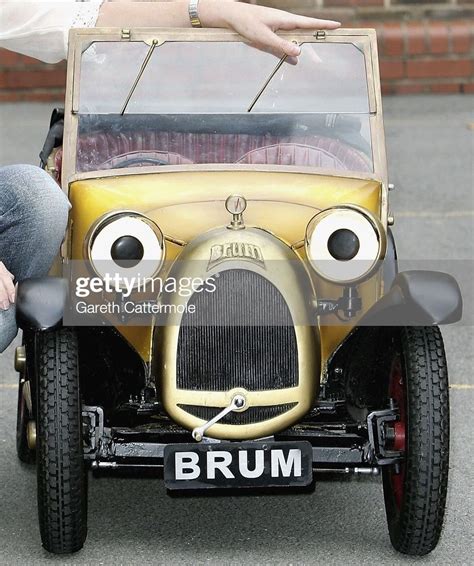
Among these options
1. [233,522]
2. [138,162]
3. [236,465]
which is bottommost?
[233,522]

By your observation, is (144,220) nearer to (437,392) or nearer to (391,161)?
(437,392)

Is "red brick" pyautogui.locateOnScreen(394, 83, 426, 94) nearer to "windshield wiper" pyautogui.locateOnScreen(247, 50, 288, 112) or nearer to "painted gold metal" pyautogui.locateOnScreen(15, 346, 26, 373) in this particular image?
"windshield wiper" pyautogui.locateOnScreen(247, 50, 288, 112)

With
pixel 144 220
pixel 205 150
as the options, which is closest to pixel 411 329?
pixel 144 220

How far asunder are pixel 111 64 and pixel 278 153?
665mm

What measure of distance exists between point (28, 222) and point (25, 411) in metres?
0.79

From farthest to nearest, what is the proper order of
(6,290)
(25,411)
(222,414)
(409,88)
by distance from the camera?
(409,88)
(25,411)
(6,290)
(222,414)

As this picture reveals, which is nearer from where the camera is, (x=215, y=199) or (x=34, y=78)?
(x=215, y=199)

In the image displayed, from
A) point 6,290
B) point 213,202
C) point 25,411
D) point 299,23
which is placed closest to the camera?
point 6,290

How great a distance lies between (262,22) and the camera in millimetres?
4469

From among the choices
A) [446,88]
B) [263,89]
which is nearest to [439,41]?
[446,88]

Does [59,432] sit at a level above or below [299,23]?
below

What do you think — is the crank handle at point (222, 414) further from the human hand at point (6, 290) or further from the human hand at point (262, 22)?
the human hand at point (262, 22)

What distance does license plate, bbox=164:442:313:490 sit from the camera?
3760mm

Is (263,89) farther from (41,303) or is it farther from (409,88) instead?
(409,88)
